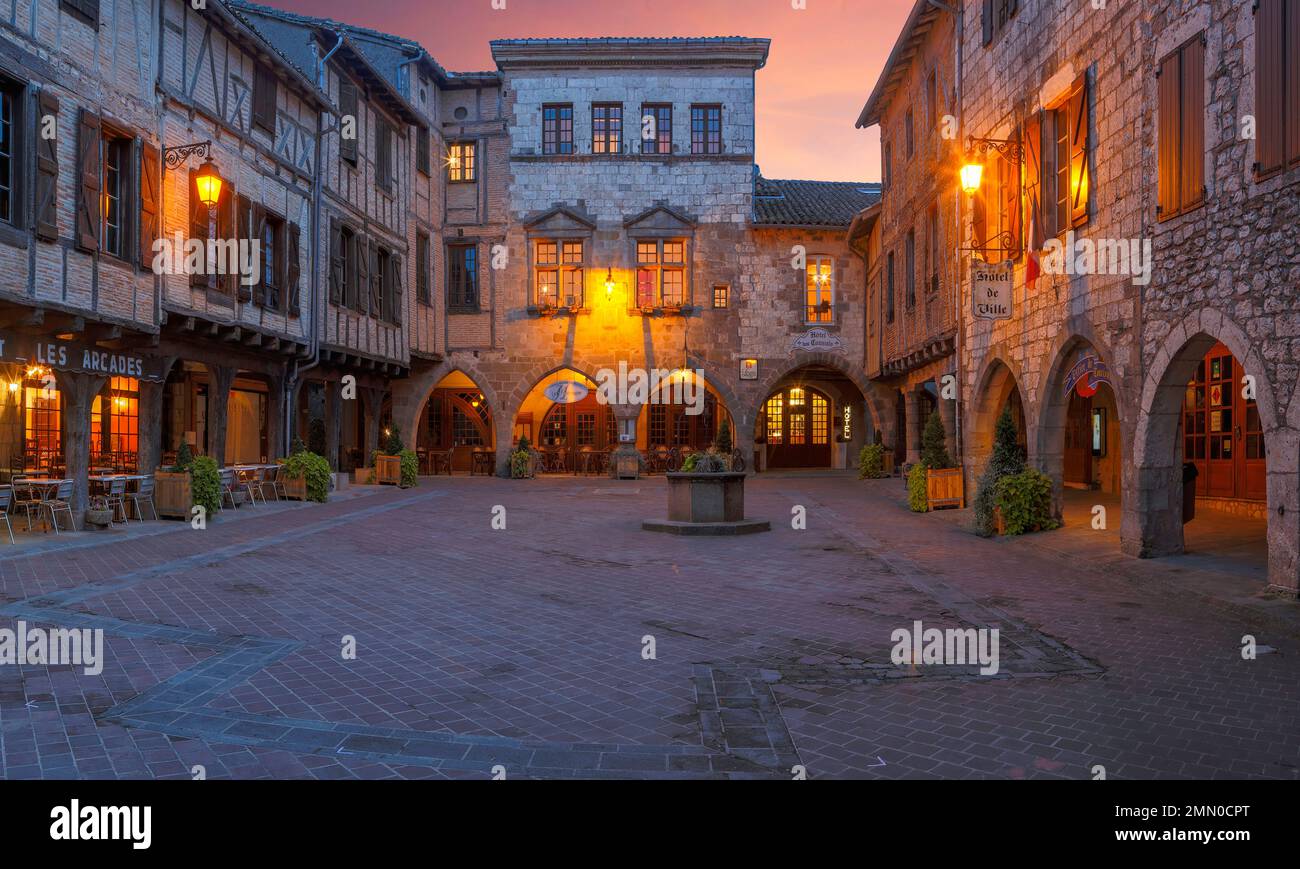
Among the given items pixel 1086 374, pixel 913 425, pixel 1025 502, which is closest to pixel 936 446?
pixel 1025 502

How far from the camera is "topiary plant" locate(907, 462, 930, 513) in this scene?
1484 cm

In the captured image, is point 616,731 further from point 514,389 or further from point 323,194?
point 514,389

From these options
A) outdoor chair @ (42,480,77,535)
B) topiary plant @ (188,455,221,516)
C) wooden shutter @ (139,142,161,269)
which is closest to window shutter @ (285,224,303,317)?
wooden shutter @ (139,142,161,269)

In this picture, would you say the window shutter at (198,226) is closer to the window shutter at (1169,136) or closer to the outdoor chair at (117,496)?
the outdoor chair at (117,496)

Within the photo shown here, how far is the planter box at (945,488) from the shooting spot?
1477 cm

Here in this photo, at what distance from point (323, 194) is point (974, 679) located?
675 inches

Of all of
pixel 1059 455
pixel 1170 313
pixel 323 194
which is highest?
pixel 323 194

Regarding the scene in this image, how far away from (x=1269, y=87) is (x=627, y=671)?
23.4 feet

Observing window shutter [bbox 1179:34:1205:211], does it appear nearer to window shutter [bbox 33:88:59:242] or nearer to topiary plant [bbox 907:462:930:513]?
topiary plant [bbox 907:462:930:513]

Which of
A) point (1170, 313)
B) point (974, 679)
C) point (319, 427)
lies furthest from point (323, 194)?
point (974, 679)

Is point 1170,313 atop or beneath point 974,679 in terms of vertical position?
atop

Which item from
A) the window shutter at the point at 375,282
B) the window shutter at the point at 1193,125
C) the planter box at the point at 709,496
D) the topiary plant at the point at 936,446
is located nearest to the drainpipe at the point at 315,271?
the window shutter at the point at 375,282

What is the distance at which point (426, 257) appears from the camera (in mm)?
24094

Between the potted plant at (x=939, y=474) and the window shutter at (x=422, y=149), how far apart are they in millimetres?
15935
